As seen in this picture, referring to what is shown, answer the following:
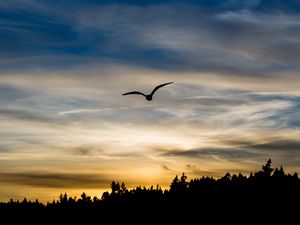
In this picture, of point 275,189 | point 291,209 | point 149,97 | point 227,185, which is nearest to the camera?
point 149,97

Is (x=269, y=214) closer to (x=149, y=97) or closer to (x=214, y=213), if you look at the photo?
(x=214, y=213)

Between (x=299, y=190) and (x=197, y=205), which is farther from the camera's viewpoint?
Answer: (x=197, y=205)

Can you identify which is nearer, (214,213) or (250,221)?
(250,221)

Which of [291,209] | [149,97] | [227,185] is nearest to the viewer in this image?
[149,97]

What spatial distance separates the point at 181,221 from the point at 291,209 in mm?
40291

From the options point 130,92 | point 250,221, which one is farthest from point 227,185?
point 130,92

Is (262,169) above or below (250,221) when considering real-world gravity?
above

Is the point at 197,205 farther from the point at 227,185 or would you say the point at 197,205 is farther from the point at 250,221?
the point at 250,221

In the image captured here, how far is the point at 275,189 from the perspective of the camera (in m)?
180

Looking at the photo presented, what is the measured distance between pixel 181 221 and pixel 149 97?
432 ft

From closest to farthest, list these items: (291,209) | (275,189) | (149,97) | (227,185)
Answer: (149,97) → (291,209) → (275,189) → (227,185)

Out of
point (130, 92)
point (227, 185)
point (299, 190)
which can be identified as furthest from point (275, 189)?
point (130, 92)

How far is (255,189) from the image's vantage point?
186 m

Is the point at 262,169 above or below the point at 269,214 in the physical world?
above
